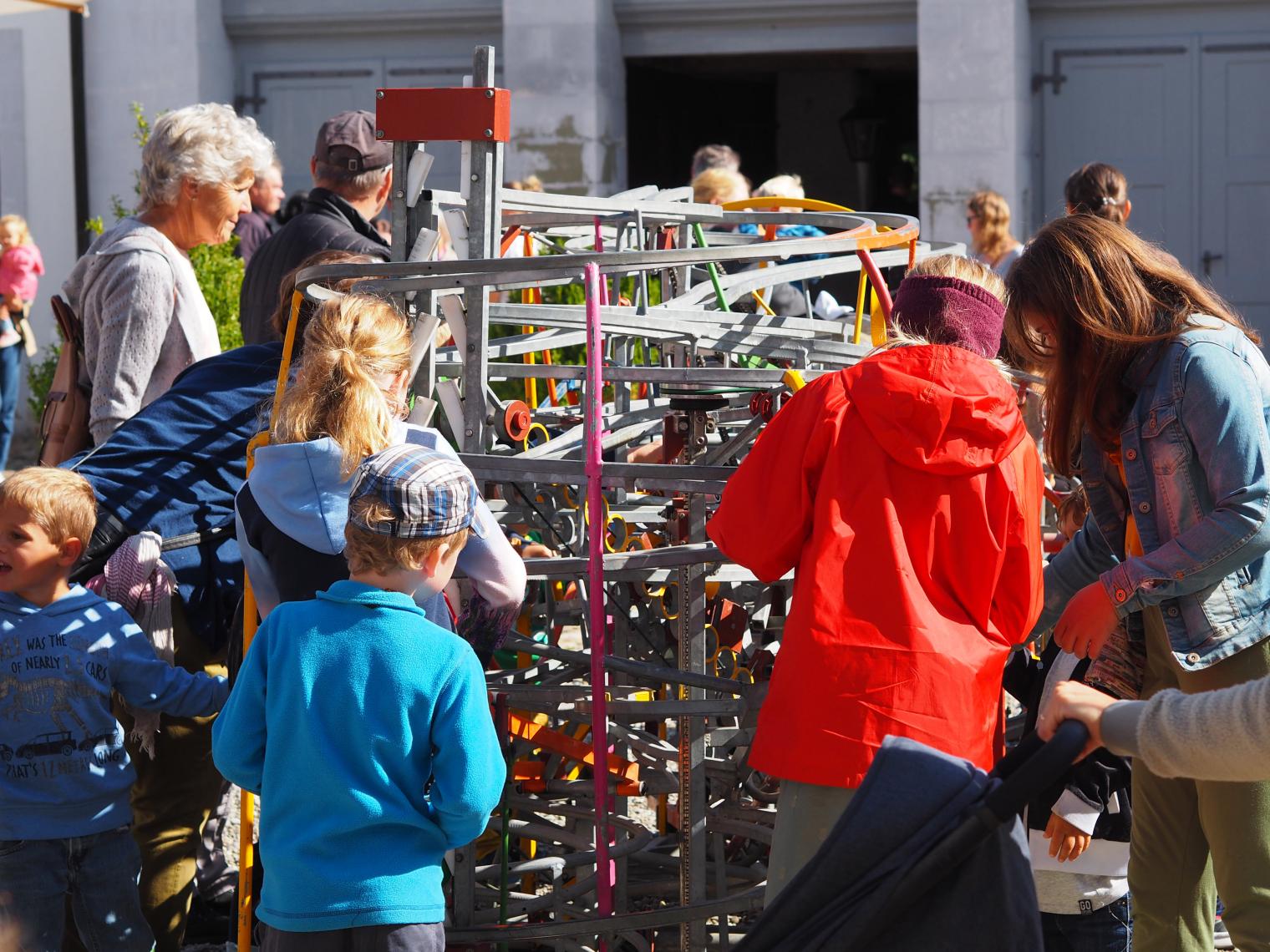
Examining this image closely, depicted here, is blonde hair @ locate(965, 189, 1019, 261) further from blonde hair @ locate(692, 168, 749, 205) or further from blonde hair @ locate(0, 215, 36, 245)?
blonde hair @ locate(0, 215, 36, 245)

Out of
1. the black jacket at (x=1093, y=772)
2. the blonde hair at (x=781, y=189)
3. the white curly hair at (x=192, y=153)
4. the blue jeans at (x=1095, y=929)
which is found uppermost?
the blonde hair at (x=781, y=189)

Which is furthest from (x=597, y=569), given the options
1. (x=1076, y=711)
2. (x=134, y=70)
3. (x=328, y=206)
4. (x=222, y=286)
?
(x=134, y=70)

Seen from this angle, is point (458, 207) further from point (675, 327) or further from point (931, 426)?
point (931, 426)

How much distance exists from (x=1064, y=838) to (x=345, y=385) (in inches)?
59.9

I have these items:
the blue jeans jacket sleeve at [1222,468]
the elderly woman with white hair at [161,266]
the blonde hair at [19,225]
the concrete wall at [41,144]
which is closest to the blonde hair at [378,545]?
the blue jeans jacket sleeve at [1222,468]

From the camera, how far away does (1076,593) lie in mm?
2703

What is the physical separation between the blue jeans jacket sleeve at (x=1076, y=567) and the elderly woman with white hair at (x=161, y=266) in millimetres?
1960

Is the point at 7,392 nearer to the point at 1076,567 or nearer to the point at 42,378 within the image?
the point at 42,378

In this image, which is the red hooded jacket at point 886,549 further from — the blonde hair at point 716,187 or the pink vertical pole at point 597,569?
the blonde hair at point 716,187

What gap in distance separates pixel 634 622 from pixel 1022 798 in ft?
5.57

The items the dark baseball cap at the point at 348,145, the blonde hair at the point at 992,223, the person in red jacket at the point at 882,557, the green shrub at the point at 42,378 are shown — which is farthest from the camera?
the green shrub at the point at 42,378

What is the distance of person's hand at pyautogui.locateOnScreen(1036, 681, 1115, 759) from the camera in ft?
6.14

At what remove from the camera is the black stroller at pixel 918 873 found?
1896 millimetres

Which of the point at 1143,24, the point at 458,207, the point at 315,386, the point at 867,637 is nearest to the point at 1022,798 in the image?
the point at 867,637
